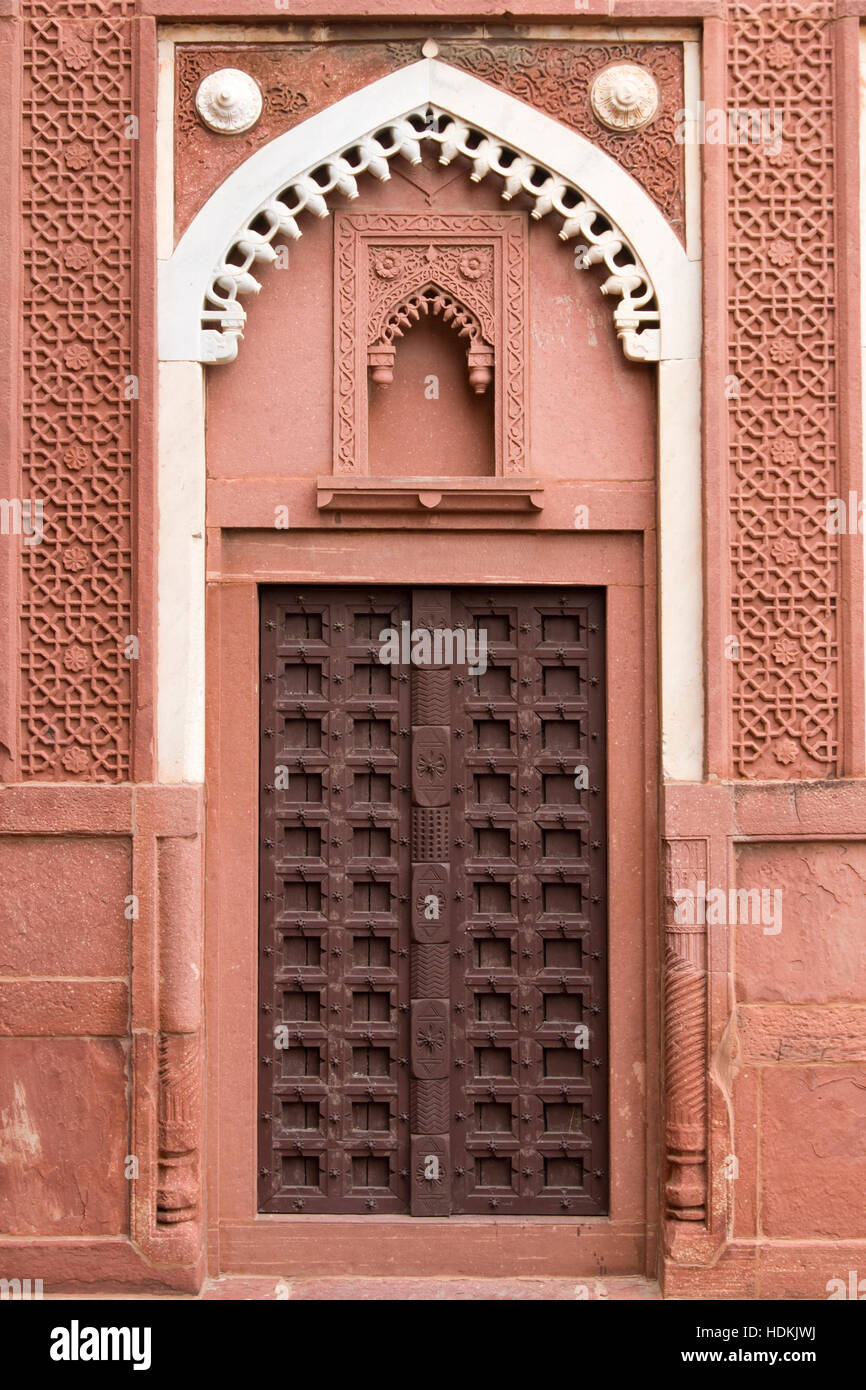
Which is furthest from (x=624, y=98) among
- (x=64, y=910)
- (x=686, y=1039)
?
(x=64, y=910)

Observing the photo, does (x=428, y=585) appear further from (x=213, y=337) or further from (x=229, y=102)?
(x=229, y=102)

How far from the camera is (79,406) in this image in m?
4.66

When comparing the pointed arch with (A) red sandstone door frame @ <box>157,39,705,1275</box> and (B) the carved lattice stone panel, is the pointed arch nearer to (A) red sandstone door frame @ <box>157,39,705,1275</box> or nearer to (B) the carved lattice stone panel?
(B) the carved lattice stone panel

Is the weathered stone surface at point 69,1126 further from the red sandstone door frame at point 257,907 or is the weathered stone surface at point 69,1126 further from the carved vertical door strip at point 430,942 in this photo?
the carved vertical door strip at point 430,942

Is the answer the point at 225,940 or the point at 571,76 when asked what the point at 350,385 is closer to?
the point at 571,76

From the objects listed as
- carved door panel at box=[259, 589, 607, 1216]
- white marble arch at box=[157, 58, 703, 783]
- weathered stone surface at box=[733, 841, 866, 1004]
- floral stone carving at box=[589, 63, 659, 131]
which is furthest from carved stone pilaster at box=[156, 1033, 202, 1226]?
floral stone carving at box=[589, 63, 659, 131]

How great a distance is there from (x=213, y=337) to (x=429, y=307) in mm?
762

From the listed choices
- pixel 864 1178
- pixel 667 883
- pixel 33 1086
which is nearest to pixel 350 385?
pixel 667 883

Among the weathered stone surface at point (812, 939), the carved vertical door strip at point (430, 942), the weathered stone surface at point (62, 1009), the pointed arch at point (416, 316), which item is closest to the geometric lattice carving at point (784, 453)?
the weathered stone surface at point (812, 939)

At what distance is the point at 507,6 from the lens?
15.3ft

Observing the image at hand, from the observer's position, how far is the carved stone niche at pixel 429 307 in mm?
4785

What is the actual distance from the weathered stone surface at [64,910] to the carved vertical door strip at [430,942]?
1.00m

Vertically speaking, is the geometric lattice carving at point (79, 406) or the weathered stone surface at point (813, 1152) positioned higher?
the geometric lattice carving at point (79, 406)

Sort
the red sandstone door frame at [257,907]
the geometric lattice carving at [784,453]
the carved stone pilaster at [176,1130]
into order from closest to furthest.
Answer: the carved stone pilaster at [176,1130]
the geometric lattice carving at [784,453]
the red sandstone door frame at [257,907]
